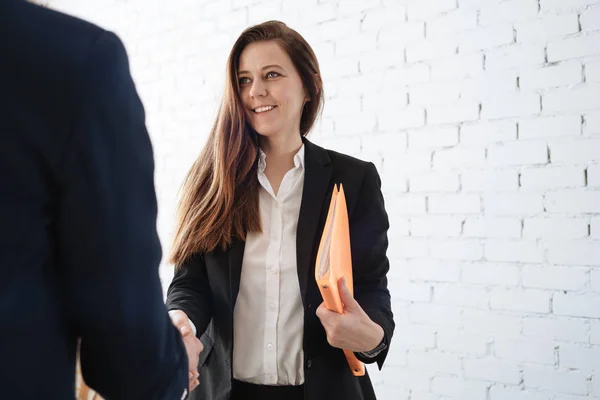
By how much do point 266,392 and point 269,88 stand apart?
2.60 feet

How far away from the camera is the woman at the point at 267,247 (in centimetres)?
133

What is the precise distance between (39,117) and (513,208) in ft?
6.24

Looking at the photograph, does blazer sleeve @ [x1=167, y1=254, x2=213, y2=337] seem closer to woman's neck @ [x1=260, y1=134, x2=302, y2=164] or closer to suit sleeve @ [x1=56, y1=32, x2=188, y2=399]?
woman's neck @ [x1=260, y1=134, x2=302, y2=164]

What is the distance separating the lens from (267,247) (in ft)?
4.60

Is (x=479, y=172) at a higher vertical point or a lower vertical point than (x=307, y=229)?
higher

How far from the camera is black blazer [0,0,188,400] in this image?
1.58ft

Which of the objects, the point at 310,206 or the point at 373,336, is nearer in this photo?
the point at 373,336

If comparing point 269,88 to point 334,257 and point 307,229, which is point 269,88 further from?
point 334,257

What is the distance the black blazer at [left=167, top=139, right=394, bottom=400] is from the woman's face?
17 centimetres

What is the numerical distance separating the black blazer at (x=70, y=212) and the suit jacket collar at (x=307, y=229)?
0.77 meters

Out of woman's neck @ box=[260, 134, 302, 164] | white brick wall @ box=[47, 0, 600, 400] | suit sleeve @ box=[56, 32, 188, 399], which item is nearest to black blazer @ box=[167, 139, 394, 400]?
woman's neck @ box=[260, 134, 302, 164]

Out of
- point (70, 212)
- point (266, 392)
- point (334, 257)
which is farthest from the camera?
point (266, 392)

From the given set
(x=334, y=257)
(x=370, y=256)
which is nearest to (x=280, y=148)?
(x=370, y=256)

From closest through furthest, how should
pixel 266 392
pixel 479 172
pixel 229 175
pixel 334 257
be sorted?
pixel 334 257
pixel 266 392
pixel 229 175
pixel 479 172
